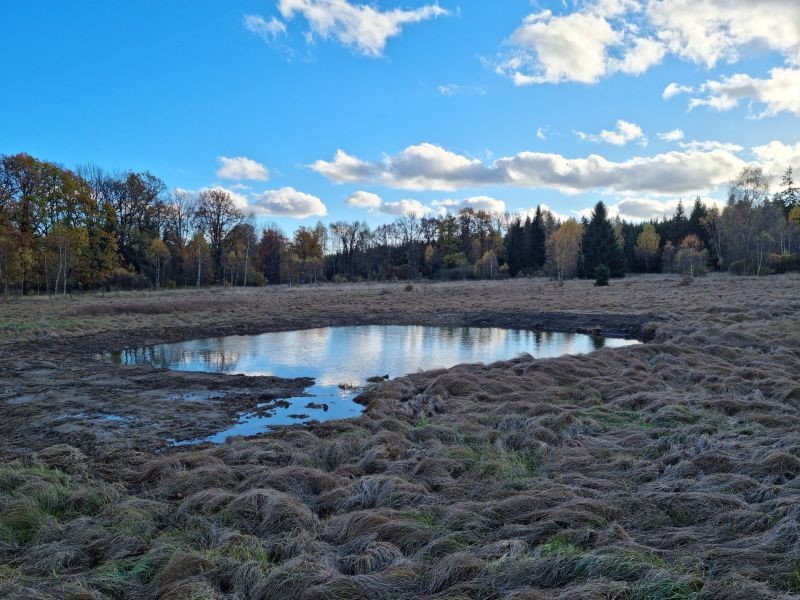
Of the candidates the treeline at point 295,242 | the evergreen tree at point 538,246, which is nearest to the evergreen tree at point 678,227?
the treeline at point 295,242

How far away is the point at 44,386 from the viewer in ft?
40.8

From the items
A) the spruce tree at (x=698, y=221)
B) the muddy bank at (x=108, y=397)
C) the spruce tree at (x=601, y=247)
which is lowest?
the muddy bank at (x=108, y=397)

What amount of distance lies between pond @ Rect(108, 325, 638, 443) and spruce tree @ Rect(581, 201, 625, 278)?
1483 inches

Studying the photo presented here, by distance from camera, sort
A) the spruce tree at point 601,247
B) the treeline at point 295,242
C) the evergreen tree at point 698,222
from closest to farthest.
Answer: the treeline at point 295,242, the spruce tree at point 601,247, the evergreen tree at point 698,222

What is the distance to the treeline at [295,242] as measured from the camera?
134ft

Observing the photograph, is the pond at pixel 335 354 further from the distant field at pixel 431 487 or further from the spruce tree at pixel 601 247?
the spruce tree at pixel 601 247

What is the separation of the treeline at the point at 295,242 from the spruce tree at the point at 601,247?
0.41 feet

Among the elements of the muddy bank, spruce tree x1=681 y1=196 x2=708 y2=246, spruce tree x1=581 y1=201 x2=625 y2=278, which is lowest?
the muddy bank

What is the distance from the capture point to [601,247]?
57969 millimetres

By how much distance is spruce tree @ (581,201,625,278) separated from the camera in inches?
2276

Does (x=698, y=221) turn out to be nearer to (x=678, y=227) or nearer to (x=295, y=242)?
(x=678, y=227)

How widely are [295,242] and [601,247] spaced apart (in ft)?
156

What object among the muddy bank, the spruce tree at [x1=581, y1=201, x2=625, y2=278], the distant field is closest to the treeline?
the spruce tree at [x1=581, y1=201, x2=625, y2=278]

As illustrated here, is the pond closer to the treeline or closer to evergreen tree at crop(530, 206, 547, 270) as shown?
the treeline
